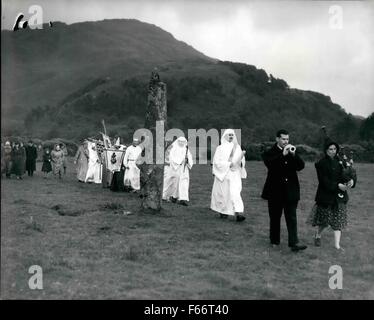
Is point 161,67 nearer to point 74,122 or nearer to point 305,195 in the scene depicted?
Answer: point 74,122

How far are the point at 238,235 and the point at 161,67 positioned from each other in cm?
9844

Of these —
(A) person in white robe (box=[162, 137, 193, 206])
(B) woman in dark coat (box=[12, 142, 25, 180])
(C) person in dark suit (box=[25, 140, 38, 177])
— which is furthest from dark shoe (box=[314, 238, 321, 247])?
(C) person in dark suit (box=[25, 140, 38, 177])

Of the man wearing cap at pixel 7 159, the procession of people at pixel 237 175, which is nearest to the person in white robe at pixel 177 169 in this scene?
the procession of people at pixel 237 175

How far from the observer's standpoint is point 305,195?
18.7 metres

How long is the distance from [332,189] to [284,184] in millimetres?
824

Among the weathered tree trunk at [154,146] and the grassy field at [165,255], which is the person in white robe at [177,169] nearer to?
the grassy field at [165,255]

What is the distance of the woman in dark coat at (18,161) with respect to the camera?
2093 cm

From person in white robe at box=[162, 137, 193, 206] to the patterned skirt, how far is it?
6240 mm

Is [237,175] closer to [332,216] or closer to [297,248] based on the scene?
[332,216]

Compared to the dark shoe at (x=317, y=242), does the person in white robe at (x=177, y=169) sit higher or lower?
higher

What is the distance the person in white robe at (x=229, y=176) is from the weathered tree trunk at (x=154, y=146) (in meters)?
1.35

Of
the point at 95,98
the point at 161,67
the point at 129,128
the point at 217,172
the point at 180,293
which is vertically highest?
the point at 161,67
